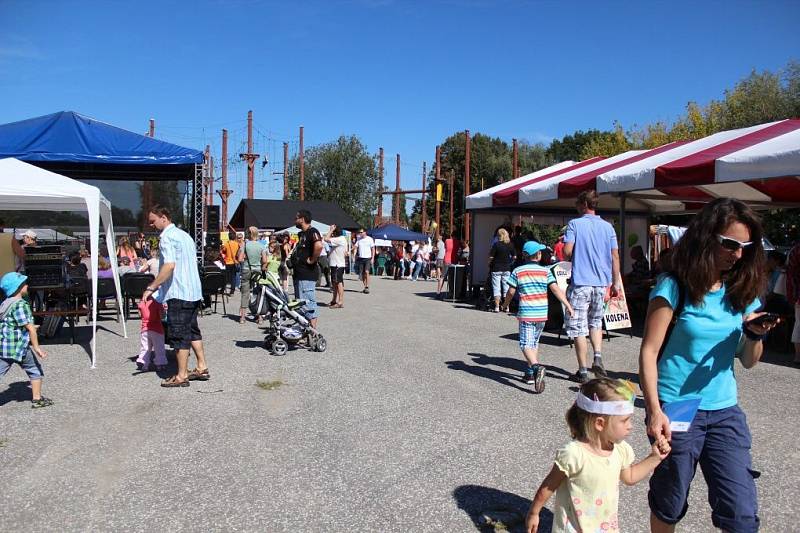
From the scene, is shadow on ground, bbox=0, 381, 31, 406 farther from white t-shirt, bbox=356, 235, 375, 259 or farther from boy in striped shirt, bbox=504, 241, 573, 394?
white t-shirt, bbox=356, 235, 375, 259

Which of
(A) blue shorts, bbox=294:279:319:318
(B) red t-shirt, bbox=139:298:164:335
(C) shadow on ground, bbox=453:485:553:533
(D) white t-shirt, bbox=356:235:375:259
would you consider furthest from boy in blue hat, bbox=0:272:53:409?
(D) white t-shirt, bbox=356:235:375:259

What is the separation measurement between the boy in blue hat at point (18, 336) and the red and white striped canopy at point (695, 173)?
845cm

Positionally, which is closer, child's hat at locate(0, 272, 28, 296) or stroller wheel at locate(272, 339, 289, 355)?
child's hat at locate(0, 272, 28, 296)

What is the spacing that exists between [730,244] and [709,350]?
455 mm

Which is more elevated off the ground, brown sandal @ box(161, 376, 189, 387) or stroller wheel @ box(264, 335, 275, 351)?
stroller wheel @ box(264, 335, 275, 351)

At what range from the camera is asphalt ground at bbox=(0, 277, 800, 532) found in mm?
3873

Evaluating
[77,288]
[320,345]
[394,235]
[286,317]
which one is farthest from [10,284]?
[394,235]

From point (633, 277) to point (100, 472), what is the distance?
420 inches

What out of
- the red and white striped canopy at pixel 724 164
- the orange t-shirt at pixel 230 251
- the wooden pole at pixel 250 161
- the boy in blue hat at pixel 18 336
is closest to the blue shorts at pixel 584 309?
the red and white striped canopy at pixel 724 164

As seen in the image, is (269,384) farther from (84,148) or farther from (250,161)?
(250,161)

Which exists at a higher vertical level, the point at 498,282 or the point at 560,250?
the point at 560,250

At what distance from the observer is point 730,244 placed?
2713 mm

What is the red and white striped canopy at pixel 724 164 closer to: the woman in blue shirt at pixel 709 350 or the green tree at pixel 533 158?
the woman in blue shirt at pixel 709 350

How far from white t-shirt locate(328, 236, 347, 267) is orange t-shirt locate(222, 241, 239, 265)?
3.42m
